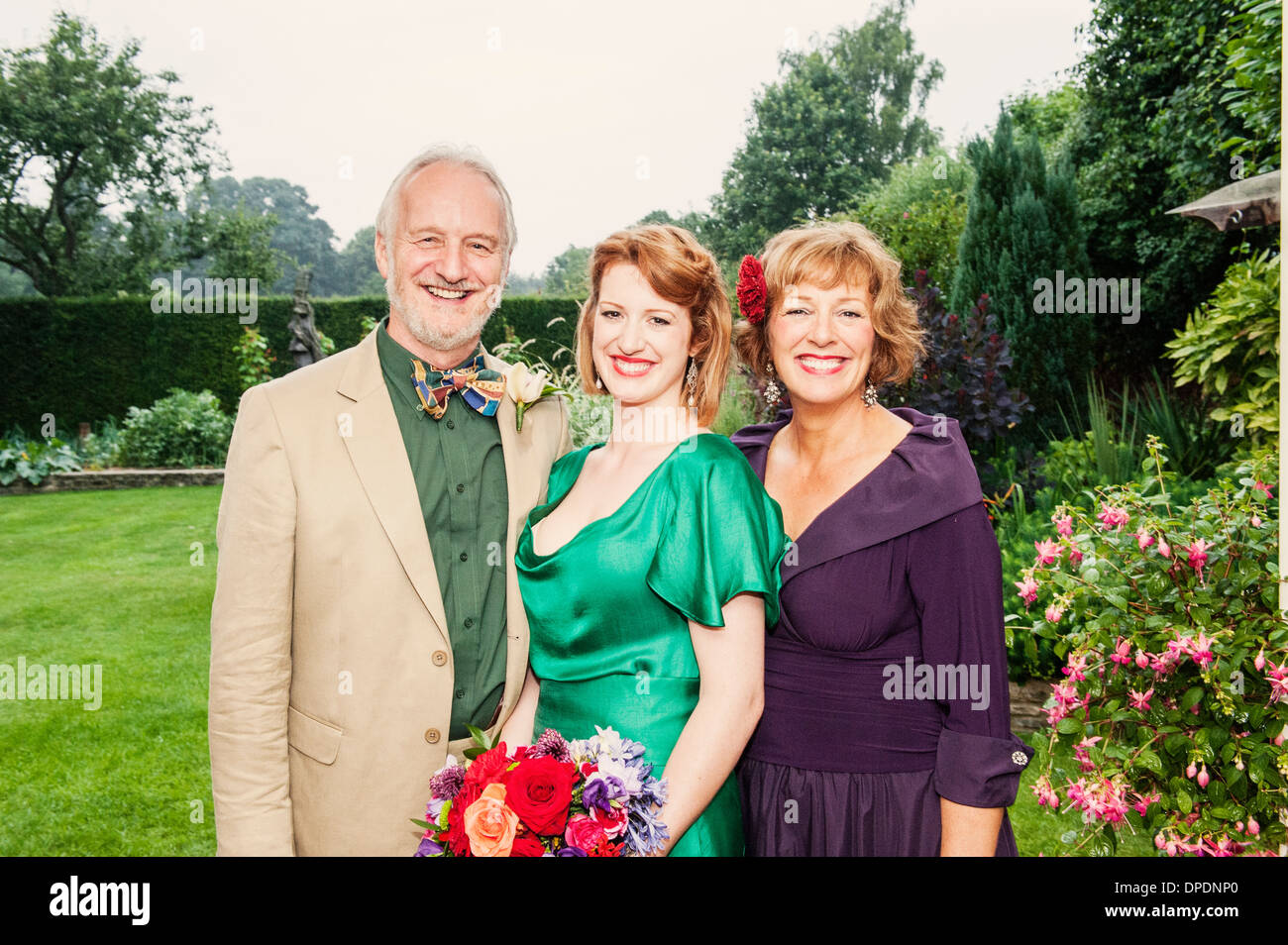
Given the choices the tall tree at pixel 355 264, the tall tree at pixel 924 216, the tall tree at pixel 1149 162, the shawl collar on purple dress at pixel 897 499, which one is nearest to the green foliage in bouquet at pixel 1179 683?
the shawl collar on purple dress at pixel 897 499

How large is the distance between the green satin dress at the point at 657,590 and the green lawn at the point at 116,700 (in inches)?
77.2

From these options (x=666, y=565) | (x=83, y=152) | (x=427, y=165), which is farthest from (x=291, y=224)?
(x=666, y=565)

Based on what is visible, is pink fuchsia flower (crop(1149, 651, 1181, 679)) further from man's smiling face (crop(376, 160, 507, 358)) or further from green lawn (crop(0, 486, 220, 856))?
green lawn (crop(0, 486, 220, 856))

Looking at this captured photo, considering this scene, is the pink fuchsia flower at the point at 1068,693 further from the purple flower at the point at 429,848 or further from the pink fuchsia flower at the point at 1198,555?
the purple flower at the point at 429,848

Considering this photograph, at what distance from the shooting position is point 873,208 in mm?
13539

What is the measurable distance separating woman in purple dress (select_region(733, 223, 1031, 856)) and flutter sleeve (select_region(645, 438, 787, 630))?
0.21m

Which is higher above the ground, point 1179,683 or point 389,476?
point 389,476

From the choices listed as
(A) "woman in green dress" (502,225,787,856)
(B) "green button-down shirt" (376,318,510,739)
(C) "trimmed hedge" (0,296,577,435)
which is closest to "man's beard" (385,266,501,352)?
(B) "green button-down shirt" (376,318,510,739)

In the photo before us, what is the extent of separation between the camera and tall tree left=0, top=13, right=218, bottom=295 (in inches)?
754

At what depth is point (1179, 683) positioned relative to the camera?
296 centimetres

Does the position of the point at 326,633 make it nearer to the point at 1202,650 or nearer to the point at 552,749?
the point at 552,749

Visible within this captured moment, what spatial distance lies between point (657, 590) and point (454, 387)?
0.76 m
